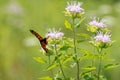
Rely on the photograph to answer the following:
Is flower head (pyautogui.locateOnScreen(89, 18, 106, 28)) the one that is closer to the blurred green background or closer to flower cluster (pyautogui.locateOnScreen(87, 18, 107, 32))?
flower cluster (pyautogui.locateOnScreen(87, 18, 107, 32))

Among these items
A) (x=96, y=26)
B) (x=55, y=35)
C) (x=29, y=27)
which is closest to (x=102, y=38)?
(x=96, y=26)

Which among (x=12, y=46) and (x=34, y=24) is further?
(x=34, y=24)

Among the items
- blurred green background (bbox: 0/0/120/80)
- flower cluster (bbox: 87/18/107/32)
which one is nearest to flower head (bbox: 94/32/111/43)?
flower cluster (bbox: 87/18/107/32)

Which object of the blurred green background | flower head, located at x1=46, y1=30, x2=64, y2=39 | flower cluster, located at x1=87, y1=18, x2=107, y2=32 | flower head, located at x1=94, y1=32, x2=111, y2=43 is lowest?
flower head, located at x1=94, y1=32, x2=111, y2=43

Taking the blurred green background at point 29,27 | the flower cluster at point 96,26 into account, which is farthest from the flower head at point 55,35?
the blurred green background at point 29,27

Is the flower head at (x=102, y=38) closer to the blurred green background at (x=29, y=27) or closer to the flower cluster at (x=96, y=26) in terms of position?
the flower cluster at (x=96, y=26)

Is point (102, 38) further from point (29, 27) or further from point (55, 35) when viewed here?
point (29, 27)

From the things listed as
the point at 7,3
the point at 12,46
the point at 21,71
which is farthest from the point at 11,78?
the point at 7,3

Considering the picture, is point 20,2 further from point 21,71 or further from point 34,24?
point 21,71
